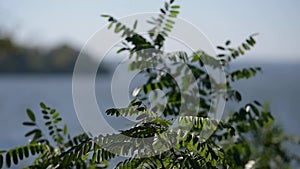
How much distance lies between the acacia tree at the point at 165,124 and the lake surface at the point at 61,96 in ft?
3.34

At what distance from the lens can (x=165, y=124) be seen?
1019mm

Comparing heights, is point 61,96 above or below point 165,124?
above

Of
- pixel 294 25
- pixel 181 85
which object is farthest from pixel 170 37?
pixel 294 25

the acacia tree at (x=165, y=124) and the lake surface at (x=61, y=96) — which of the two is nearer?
the acacia tree at (x=165, y=124)

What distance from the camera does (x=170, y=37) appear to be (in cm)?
149

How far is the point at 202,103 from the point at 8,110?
3019 mm

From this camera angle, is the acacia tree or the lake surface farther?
the lake surface

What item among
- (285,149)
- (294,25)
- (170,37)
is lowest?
(285,149)

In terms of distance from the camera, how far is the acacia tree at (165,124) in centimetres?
102

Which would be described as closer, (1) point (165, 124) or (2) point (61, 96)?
(1) point (165, 124)

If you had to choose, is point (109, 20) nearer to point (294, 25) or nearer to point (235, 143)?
point (235, 143)

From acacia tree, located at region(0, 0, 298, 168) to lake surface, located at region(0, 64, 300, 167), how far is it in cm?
102

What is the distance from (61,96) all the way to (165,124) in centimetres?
375

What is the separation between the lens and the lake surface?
3424mm
